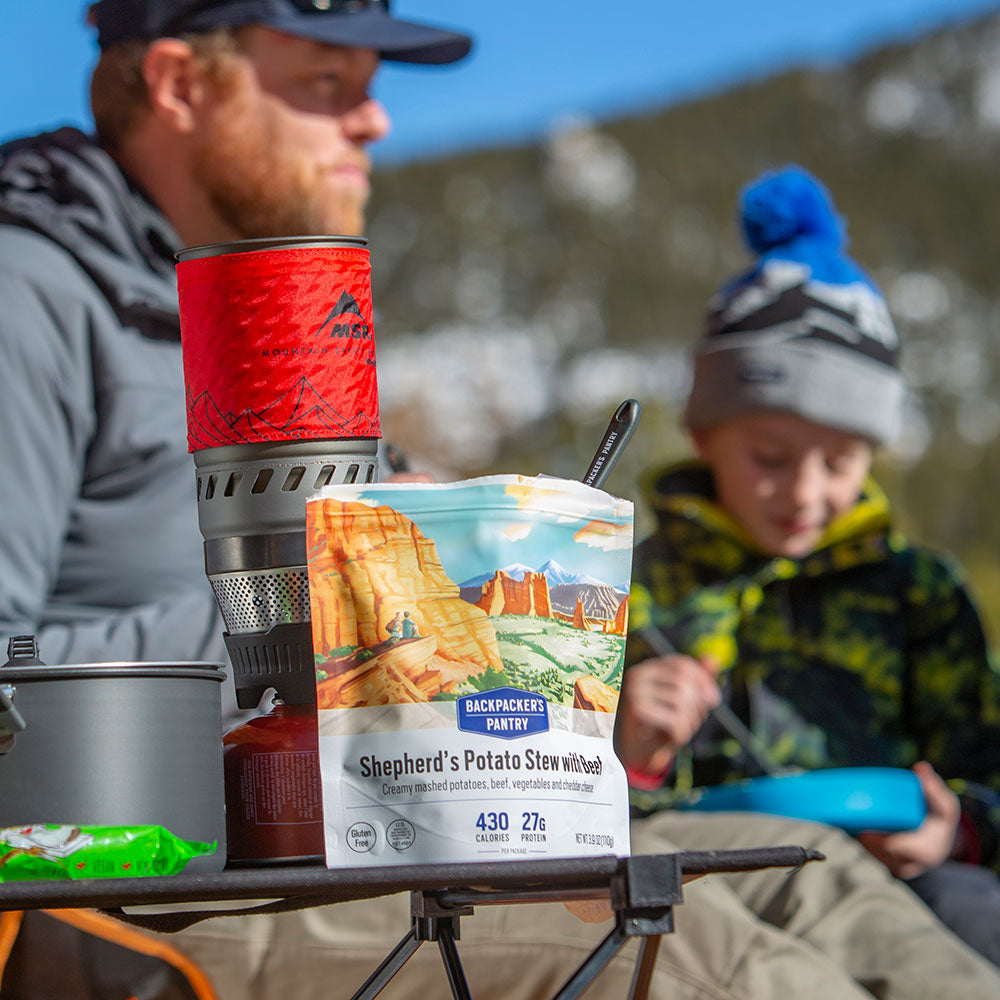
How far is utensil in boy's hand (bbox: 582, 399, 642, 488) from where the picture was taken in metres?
0.85

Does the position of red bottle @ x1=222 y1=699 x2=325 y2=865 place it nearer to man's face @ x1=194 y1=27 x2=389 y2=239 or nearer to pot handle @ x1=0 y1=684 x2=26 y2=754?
pot handle @ x1=0 y1=684 x2=26 y2=754

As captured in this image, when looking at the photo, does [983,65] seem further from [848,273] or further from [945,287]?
[848,273]

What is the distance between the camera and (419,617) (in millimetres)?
730

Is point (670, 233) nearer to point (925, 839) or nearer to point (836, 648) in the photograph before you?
point (836, 648)

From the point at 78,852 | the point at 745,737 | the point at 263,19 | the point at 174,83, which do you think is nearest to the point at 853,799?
the point at 745,737

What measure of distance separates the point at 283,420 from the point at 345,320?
0.08 m

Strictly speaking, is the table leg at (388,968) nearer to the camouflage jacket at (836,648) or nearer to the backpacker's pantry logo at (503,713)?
the backpacker's pantry logo at (503,713)

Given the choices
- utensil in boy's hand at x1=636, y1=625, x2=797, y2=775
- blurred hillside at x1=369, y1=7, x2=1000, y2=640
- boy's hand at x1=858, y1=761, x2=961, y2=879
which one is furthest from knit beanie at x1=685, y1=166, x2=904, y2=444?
blurred hillside at x1=369, y1=7, x2=1000, y2=640

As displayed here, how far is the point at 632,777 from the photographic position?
1897 mm

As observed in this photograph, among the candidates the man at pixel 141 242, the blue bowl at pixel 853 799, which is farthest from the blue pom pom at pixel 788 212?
the blue bowl at pixel 853 799

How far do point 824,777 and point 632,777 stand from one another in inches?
17.9

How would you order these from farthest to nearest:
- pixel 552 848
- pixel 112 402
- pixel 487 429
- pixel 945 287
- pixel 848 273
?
pixel 945 287 → pixel 487 429 → pixel 848 273 → pixel 112 402 → pixel 552 848

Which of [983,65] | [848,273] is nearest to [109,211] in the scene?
[848,273]

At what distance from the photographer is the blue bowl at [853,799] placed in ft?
4.65
